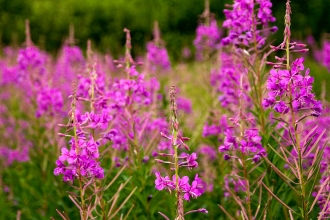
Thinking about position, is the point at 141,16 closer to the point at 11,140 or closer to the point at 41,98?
the point at 11,140

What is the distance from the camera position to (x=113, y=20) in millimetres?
14977

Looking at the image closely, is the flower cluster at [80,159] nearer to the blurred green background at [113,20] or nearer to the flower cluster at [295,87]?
the flower cluster at [295,87]

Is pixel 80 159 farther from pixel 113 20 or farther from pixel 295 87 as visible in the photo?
pixel 113 20

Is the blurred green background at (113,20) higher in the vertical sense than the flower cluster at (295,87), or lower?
higher

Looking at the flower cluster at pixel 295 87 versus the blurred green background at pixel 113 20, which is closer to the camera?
the flower cluster at pixel 295 87

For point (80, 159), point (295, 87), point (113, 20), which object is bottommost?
point (80, 159)

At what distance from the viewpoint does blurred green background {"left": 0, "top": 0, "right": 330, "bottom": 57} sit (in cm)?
1445

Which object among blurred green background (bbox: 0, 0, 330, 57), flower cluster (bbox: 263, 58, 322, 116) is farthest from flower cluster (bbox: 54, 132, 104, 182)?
blurred green background (bbox: 0, 0, 330, 57)

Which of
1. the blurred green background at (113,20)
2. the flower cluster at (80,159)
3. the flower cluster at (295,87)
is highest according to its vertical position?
the blurred green background at (113,20)

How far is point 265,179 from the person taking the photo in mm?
3117

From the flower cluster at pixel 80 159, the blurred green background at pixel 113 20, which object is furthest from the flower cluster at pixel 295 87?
the blurred green background at pixel 113 20

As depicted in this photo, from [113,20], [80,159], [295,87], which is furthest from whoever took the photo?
[113,20]

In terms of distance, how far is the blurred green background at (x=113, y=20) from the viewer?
1445 cm

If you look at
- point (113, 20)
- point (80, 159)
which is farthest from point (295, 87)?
point (113, 20)
